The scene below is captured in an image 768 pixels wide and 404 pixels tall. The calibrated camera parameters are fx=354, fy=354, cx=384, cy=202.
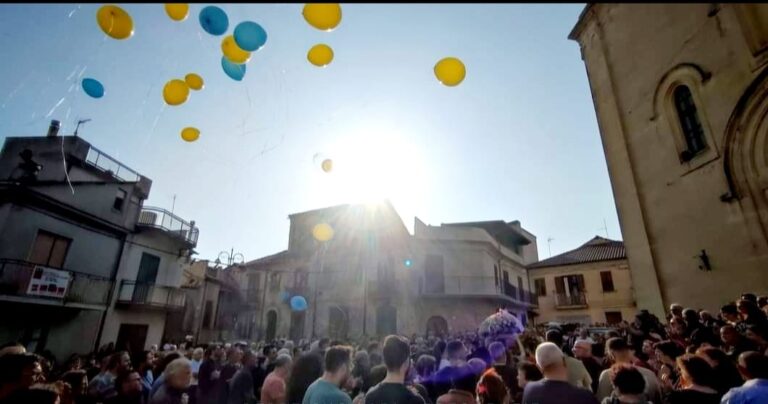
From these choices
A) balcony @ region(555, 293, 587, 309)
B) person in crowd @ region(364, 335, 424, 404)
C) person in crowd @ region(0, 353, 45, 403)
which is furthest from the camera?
balcony @ region(555, 293, 587, 309)

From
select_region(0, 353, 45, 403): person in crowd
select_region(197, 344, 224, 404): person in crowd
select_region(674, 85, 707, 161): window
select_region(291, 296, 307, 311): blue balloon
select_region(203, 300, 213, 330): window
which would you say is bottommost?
select_region(197, 344, 224, 404): person in crowd

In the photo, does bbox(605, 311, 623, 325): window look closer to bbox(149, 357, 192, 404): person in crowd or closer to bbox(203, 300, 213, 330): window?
bbox(149, 357, 192, 404): person in crowd

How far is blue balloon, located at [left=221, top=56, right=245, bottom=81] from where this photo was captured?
5.03 metres

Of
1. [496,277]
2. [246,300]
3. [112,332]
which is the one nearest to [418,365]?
[112,332]

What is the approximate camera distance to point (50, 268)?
11.5m

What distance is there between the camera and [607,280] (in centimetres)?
2402

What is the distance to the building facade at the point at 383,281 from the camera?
22078mm

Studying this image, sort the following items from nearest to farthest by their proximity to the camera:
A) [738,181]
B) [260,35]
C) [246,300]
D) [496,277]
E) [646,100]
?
[260,35], [738,181], [646,100], [496,277], [246,300]

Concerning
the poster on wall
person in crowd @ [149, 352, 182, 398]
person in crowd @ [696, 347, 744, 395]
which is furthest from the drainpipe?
person in crowd @ [696, 347, 744, 395]

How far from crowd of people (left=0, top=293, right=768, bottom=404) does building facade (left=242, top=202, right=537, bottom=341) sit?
1665cm

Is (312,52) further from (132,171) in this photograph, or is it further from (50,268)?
(132,171)

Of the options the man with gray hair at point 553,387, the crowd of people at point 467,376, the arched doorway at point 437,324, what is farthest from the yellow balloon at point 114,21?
the arched doorway at point 437,324

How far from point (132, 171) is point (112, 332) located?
7.27 metres

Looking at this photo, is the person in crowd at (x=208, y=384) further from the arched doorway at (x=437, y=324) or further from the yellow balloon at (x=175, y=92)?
the arched doorway at (x=437, y=324)
